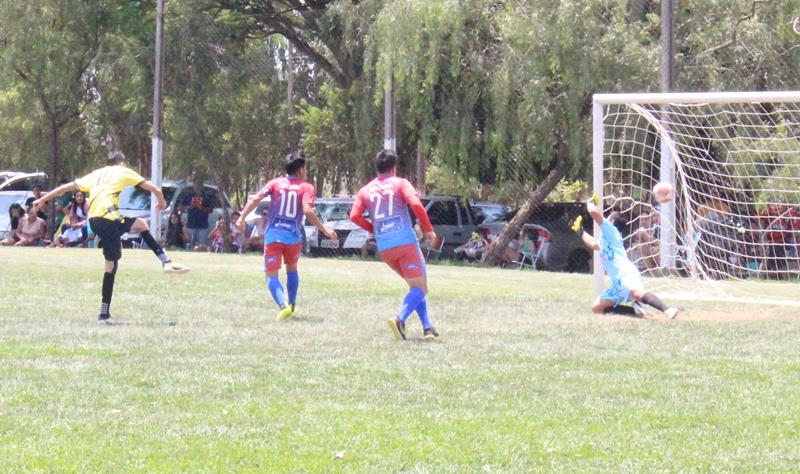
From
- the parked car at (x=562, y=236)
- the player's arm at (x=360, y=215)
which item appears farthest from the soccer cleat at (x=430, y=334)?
the parked car at (x=562, y=236)

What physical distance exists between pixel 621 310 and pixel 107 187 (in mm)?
5668

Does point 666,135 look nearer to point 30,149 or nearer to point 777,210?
point 777,210

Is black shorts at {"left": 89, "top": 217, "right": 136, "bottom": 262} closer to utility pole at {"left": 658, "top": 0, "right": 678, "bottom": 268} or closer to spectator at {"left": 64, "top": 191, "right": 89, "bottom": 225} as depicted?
utility pole at {"left": 658, "top": 0, "right": 678, "bottom": 268}

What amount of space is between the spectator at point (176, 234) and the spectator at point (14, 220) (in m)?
3.62

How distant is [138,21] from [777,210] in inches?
782

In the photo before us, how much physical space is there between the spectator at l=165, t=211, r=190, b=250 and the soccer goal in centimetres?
1300

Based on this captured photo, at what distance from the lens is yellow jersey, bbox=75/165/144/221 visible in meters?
12.9

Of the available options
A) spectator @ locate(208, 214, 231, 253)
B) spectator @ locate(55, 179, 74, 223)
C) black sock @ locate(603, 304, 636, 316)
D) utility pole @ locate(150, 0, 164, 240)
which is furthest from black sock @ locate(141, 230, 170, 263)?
spectator @ locate(55, 179, 74, 223)

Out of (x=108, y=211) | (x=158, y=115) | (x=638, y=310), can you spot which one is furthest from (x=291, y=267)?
(x=158, y=115)

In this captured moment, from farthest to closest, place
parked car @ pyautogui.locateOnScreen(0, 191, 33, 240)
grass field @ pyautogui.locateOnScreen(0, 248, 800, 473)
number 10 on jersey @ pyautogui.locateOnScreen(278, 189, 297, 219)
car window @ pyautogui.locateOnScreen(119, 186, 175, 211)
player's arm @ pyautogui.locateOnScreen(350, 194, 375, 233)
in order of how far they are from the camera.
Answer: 1. parked car @ pyautogui.locateOnScreen(0, 191, 33, 240)
2. car window @ pyautogui.locateOnScreen(119, 186, 175, 211)
3. number 10 on jersey @ pyautogui.locateOnScreen(278, 189, 297, 219)
4. player's arm @ pyautogui.locateOnScreen(350, 194, 375, 233)
5. grass field @ pyautogui.locateOnScreen(0, 248, 800, 473)

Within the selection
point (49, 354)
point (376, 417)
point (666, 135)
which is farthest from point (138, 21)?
point (376, 417)

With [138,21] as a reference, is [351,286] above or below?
below

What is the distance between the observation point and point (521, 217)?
29.0 metres

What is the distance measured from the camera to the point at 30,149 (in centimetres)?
3906
